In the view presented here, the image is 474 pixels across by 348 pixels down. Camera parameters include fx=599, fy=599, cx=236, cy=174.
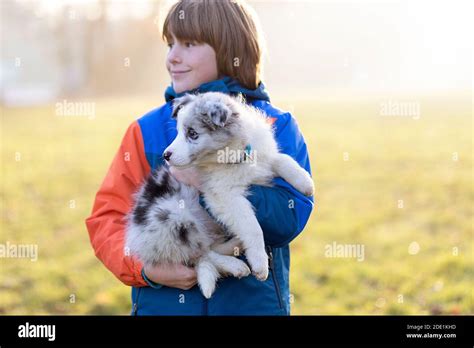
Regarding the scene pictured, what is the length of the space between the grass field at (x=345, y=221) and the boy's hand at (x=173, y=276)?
2.68 metres

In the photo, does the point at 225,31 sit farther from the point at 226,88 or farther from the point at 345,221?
the point at 345,221

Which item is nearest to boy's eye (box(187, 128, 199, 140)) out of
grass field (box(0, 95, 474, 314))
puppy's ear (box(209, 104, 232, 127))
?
puppy's ear (box(209, 104, 232, 127))

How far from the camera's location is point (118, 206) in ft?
10.00

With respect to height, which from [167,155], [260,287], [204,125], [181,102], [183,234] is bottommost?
[260,287]

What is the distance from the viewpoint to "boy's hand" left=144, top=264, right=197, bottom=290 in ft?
9.19

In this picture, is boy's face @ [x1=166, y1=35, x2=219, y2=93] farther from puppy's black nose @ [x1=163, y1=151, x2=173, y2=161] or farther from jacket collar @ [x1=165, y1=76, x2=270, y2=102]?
puppy's black nose @ [x1=163, y1=151, x2=173, y2=161]

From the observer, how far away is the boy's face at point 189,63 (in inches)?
122

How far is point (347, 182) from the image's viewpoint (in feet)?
32.2

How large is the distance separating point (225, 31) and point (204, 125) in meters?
0.52

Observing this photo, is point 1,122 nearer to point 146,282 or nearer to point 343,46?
point 343,46

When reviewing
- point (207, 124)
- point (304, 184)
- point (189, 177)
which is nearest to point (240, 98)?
point (207, 124)

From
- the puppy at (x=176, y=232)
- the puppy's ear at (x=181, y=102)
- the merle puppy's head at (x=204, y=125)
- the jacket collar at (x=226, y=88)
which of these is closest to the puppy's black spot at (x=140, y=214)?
the puppy at (x=176, y=232)

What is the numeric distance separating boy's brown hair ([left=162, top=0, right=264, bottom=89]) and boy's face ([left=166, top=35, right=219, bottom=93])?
0.03m

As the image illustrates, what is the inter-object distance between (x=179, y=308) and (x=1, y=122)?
1870 cm
